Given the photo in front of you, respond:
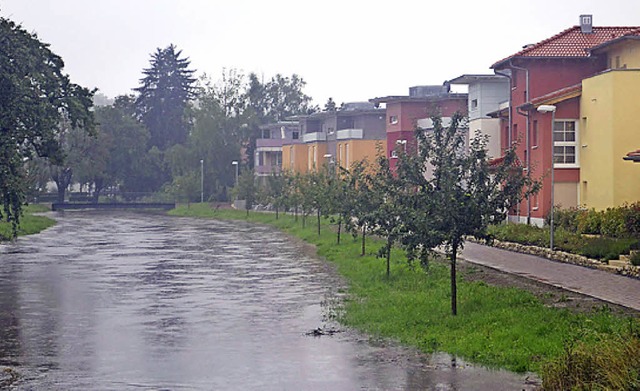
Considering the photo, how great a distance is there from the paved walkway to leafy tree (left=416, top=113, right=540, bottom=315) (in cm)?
296

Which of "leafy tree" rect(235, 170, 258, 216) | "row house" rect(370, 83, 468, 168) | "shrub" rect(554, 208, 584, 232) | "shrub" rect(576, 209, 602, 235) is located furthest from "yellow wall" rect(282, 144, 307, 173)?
"shrub" rect(576, 209, 602, 235)

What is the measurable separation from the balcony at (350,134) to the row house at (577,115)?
112ft

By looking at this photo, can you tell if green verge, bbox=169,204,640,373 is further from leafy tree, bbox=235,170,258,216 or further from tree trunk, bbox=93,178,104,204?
tree trunk, bbox=93,178,104,204

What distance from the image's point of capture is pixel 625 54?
41.1 metres

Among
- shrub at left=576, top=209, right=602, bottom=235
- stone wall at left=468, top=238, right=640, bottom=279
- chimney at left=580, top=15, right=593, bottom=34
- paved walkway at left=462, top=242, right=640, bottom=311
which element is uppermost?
chimney at left=580, top=15, right=593, bottom=34

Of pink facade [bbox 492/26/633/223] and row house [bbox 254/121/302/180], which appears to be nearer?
pink facade [bbox 492/26/633/223]

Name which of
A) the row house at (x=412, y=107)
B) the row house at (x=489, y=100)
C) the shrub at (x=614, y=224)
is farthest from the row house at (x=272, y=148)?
the shrub at (x=614, y=224)

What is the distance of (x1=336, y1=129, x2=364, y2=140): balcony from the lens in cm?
8450

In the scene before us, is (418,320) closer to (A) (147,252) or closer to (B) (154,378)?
(B) (154,378)

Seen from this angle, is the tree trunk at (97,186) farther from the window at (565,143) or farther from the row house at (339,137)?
the window at (565,143)

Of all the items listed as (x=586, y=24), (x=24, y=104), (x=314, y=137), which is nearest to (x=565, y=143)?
(x=586, y=24)

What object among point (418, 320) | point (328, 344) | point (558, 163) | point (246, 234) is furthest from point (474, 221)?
point (246, 234)

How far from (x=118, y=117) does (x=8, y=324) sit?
100076mm

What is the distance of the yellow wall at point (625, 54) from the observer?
40.0 meters
